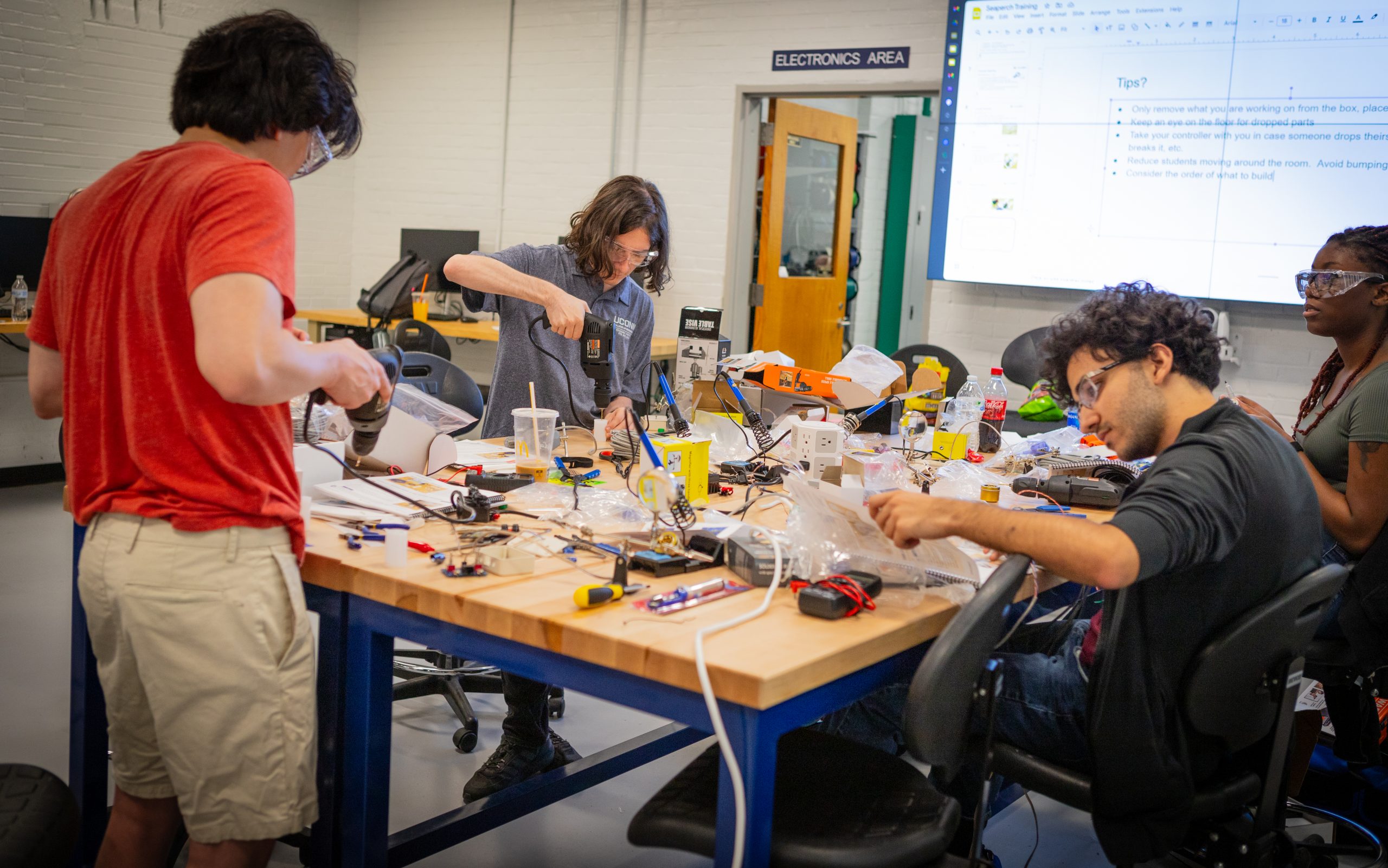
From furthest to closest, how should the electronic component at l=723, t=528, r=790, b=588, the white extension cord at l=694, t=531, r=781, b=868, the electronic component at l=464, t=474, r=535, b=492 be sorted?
1. the electronic component at l=464, t=474, r=535, b=492
2. the electronic component at l=723, t=528, r=790, b=588
3. the white extension cord at l=694, t=531, r=781, b=868

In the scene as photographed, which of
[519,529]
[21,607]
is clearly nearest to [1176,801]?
[519,529]

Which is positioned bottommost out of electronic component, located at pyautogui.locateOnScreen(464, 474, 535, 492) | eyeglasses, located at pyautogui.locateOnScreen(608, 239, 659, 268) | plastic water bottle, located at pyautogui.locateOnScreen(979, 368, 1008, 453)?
electronic component, located at pyautogui.locateOnScreen(464, 474, 535, 492)

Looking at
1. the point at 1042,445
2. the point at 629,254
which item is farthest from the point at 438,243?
the point at 1042,445

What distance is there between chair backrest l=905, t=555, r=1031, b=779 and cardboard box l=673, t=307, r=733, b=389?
1.62 meters

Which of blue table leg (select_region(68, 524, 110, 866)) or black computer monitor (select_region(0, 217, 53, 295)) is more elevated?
black computer monitor (select_region(0, 217, 53, 295))

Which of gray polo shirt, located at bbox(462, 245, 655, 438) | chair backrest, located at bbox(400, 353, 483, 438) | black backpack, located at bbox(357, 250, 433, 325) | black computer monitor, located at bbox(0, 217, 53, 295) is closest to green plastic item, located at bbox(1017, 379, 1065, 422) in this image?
gray polo shirt, located at bbox(462, 245, 655, 438)

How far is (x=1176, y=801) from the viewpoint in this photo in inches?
63.1

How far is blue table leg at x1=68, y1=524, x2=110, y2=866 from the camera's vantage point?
1.87 m

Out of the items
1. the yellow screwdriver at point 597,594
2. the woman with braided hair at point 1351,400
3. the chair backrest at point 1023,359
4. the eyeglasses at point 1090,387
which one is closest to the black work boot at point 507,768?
the yellow screwdriver at point 597,594

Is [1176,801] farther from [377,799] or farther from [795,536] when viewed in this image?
[377,799]

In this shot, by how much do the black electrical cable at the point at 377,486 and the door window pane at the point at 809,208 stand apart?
14.7ft

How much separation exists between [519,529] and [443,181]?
5.56 metres

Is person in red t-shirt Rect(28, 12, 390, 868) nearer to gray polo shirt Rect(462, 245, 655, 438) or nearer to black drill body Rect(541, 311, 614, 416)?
black drill body Rect(541, 311, 614, 416)

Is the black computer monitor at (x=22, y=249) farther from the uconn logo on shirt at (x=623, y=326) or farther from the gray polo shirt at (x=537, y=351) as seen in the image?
the uconn logo on shirt at (x=623, y=326)
